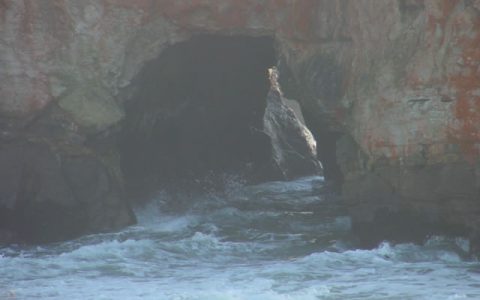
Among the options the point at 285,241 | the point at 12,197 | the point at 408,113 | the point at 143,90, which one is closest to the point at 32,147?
the point at 12,197

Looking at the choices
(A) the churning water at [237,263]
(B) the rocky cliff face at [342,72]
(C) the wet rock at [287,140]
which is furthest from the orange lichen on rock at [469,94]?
(C) the wet rock at [287,140]

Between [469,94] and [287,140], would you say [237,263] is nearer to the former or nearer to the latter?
[469,94]

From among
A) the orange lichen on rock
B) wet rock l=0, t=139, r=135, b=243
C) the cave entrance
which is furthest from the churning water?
the orange lichen on rock

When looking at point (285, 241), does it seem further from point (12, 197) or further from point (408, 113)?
point (12, 197)

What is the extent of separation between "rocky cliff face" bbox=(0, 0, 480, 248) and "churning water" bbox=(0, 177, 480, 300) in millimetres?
785

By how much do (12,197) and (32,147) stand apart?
0.63m

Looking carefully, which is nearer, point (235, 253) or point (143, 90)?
point (235, 253)

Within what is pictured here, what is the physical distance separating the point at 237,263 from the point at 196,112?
5.20 m

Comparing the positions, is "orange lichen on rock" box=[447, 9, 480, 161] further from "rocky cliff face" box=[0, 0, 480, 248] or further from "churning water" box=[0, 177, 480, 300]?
"churning water" box=[0, 177, 480, 300]

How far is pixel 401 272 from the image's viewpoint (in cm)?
1033

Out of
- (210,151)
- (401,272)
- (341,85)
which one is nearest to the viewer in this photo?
(401,272)

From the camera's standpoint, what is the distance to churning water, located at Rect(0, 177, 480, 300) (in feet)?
31.2

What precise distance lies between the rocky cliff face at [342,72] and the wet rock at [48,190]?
253 millimetres

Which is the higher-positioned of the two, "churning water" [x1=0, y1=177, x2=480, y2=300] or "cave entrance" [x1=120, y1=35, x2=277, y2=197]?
"cave entrance" [x1=120, y1=35, x2=277, y2=197]
